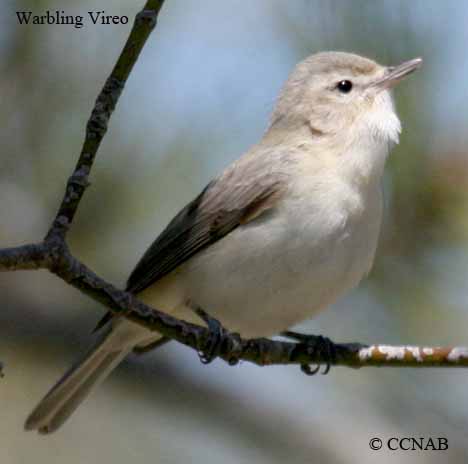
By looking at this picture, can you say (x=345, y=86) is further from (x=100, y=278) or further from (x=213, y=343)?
(x=100, y=278)

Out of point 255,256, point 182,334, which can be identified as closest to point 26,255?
point 182,334

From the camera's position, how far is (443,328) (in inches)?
111

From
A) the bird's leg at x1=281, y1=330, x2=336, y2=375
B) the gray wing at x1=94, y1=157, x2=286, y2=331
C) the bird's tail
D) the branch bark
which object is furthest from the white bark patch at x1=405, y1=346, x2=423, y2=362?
the bird's tail

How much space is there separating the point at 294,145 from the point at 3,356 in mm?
1170

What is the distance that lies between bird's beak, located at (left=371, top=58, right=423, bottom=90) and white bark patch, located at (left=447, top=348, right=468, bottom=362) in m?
0.83

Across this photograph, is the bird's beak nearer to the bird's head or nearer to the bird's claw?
the bird's head

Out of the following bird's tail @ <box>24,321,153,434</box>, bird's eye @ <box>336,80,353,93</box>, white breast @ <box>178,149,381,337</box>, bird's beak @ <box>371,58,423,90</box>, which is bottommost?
bird's tail @ <box>24,321,153,434</box>

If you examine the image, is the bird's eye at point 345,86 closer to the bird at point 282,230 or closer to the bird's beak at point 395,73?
the bird at point 282,230

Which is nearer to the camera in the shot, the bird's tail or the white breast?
the white breast

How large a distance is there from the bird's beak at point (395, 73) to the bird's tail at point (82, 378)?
1087mm

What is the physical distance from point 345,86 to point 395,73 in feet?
1.54

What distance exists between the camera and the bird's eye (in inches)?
127

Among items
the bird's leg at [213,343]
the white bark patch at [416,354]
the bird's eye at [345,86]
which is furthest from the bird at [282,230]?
the white bark patch at [416,354]

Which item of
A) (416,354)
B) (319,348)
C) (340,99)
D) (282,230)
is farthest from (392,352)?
(340,99)
